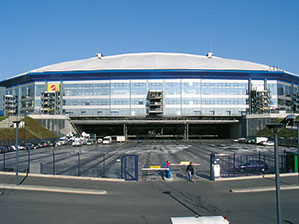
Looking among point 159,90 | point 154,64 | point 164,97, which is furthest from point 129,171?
point 154,64

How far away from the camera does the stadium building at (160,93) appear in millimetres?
88062

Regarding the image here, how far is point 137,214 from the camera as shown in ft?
40.2

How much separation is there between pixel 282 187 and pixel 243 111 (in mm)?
75949

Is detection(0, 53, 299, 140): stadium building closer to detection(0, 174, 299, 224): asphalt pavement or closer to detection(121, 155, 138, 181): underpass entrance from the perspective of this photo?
detection(121, 155, 138, 181): underpass entrance

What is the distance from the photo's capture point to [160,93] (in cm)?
8781

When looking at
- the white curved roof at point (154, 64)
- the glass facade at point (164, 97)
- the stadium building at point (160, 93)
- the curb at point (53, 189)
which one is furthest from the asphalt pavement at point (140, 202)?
the white curved roof at point (154, 64)

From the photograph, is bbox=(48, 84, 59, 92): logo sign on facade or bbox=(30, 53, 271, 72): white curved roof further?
bbox=(48, 84, 59, 92): logo sign on facade

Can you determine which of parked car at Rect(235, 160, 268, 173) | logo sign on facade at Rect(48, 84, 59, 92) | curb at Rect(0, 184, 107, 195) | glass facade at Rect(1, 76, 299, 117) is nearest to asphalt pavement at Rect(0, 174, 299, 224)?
curb at Rect(0, 184, 107, 195)

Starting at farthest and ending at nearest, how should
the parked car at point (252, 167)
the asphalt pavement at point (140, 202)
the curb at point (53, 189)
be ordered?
the parked car at point (252, 167) < the curb at point (53, 189) < the asphalt pavement at point (140, 202)

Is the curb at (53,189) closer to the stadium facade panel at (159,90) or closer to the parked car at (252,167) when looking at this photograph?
the parked car at (252,167)

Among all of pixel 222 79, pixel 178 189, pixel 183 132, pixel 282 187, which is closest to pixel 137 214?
pixel 178 189

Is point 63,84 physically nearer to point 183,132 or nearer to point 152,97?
point 152,97

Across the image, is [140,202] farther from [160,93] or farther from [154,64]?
[154,64]

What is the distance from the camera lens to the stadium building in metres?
88.1
